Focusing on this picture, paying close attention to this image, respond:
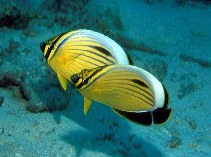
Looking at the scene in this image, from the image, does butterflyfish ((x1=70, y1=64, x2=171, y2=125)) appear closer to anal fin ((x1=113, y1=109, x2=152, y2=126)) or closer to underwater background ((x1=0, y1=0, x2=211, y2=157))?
anal fin ((x1=113, y1=109, x2=152, y2=126))

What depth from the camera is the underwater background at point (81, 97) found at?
3900mm

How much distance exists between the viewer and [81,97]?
15.3ft

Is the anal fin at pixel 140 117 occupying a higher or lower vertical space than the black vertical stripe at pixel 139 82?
lower

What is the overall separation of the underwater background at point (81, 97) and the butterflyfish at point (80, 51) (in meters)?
1.36

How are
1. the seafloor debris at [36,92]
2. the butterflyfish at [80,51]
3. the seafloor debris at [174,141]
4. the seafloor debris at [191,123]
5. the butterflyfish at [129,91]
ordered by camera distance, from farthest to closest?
the seafloor debris at [191,123] → the seafloor debris at [174,141] → the seafloor debris at [36,92] → the butterflyfish at [80,51] → the butterflyfish at [129,91]

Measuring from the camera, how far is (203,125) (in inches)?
190

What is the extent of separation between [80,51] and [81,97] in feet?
6.77

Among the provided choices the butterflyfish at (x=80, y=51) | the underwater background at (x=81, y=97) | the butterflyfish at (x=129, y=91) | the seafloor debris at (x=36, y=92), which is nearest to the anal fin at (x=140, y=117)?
the butterflyfish at (x=129, y=91)

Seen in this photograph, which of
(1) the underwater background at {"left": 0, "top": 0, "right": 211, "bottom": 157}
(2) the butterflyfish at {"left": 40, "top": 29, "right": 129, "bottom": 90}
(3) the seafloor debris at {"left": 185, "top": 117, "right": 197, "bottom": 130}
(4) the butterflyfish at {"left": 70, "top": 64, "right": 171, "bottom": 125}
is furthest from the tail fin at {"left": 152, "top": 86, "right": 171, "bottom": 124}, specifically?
(3) the seafloor debris at {"left": 185, "top": 117, "right": 197, "bottom": 130}

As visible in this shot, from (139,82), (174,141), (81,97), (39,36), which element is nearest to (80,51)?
(139,82)

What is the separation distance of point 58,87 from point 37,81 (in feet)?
1.01

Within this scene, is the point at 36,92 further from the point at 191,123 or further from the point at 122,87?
the point at 191,123

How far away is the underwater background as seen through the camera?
3.90 m

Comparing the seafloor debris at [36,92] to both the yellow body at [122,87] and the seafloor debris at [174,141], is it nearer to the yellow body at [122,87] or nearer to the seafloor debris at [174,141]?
the seafloor debris at [174,141]
